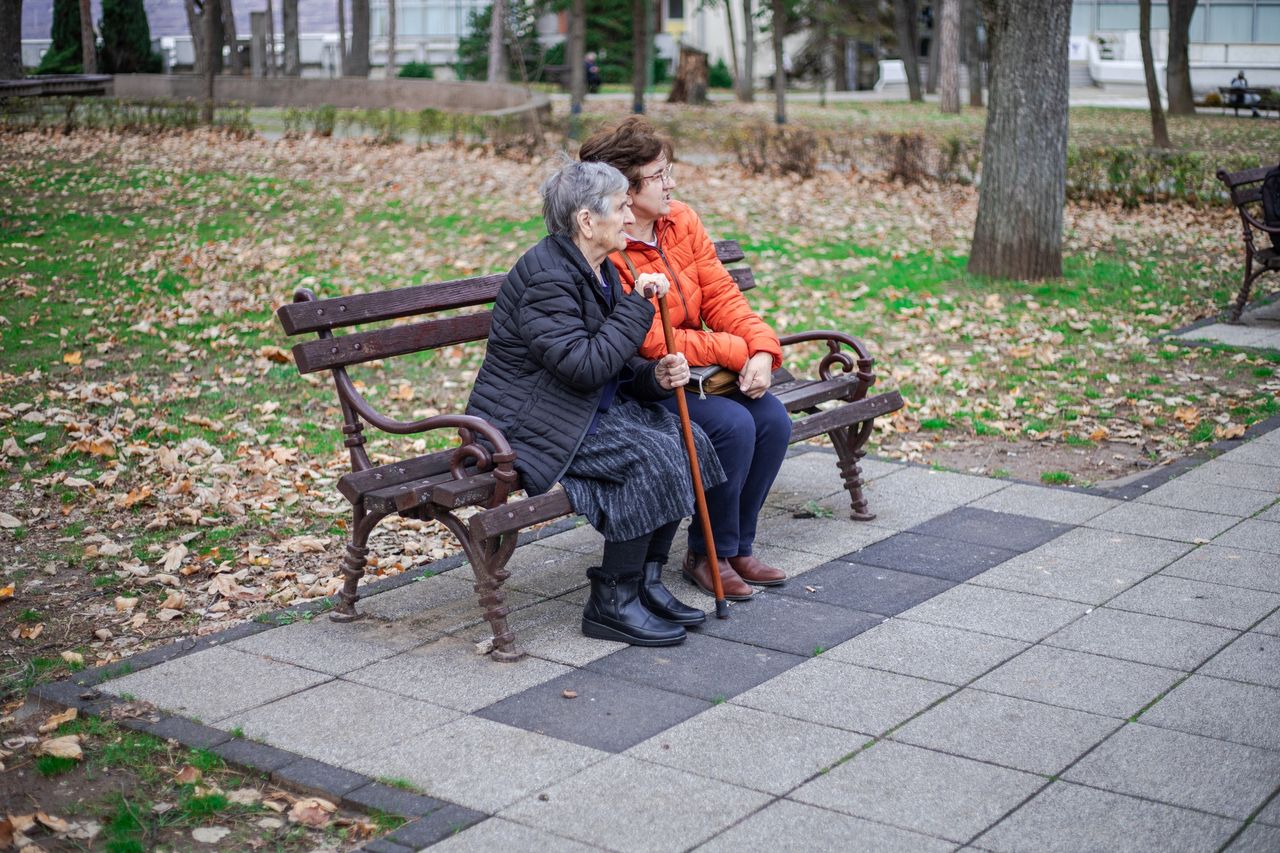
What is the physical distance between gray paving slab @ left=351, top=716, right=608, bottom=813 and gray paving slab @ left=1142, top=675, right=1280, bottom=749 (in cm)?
159

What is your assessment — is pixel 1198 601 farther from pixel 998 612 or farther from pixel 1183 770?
pixel 1183 770

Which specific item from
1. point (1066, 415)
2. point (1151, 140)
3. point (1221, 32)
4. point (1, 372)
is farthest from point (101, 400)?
point (1221, 32)

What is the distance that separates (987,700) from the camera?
13.1ft

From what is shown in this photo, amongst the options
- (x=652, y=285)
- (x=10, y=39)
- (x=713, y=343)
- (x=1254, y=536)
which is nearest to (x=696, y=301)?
(x=713, y=343)

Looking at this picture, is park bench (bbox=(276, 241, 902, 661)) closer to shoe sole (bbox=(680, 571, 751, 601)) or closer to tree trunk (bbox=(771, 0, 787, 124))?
shoe sole (bbox=(680, 571, 751, 601))

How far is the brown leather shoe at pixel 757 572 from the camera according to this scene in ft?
16.4

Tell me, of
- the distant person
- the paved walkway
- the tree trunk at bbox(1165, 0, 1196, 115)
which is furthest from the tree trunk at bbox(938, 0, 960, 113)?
the paved walkway

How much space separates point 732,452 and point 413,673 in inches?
52.6

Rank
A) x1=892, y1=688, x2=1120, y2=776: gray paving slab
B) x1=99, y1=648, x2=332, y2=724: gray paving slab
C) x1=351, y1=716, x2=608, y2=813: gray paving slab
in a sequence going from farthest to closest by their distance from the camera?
x1=99, y1=648, x2=332, y2=724: gray paving slab, x1=892, y1=688, x2=1120, y2=776: gray paving slab, x1=351, y1=716, x2=608, y2=813: gray paving slab

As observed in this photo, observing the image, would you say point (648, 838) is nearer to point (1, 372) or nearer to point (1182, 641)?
point (1182, 641)

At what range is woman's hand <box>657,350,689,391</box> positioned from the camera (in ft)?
15.1

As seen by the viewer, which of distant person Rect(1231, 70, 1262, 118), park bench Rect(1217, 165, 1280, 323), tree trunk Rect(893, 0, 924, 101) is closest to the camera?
park bench Rect(1217, 165, 1280, 323)

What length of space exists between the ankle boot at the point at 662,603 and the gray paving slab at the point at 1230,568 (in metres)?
1.81

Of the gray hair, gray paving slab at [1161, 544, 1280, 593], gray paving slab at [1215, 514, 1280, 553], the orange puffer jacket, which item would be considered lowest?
gray paving slab at [1161, 544, 1280, 593]
